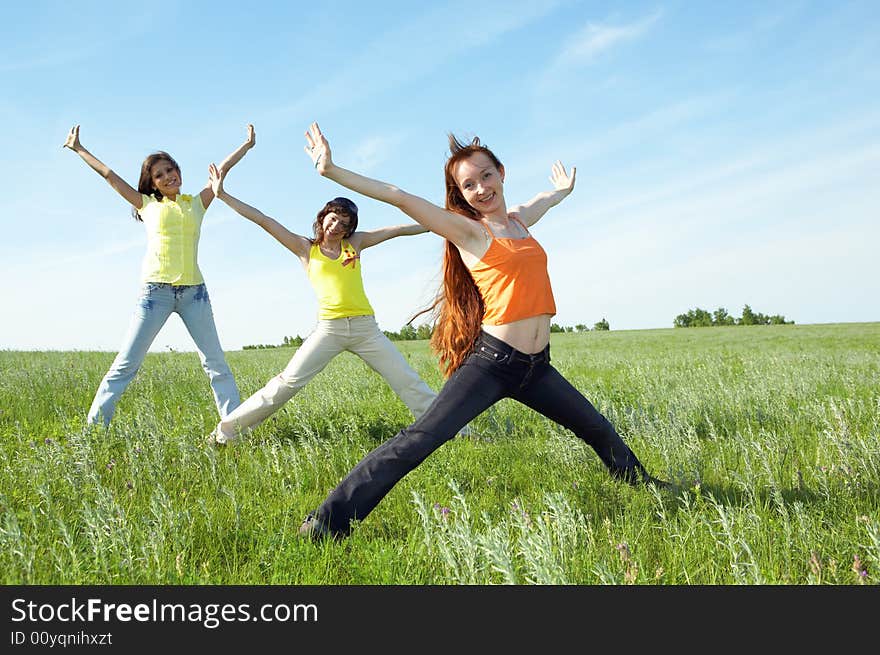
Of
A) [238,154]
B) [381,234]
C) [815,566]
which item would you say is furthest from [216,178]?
[815,566]

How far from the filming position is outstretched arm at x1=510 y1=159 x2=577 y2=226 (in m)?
4.46

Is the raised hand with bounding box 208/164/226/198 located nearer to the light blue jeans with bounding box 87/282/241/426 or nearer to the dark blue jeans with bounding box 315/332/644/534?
the light blue jeans with bounding box 87/282/241/426

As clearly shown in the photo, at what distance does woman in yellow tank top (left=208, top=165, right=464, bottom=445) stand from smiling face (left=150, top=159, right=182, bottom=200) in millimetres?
1047

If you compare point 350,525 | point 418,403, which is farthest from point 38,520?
point 418,403

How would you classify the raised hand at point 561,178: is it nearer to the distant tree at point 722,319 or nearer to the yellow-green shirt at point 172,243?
the yellow-green shirt at point 172,243

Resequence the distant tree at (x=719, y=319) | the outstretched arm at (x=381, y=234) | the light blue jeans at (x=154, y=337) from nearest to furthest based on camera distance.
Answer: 1. the outstretched arm at (x=381, y=234)
2. the light blue jeans at (x=154, y=337)
3. the distant tree at (x=719, y=319)

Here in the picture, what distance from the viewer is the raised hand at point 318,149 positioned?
3369mm

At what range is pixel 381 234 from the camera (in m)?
6.03

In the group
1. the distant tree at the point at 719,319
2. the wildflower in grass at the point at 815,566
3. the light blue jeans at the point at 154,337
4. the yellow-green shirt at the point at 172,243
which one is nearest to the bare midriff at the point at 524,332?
the wildflower in grass at the point at 815,566

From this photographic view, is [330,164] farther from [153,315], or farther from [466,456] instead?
[153,315]

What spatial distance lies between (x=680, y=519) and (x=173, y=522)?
9.44 feet

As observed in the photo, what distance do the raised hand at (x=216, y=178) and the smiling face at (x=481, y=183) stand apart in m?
2.55

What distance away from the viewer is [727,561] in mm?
3154

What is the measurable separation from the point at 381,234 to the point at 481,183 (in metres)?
2.27
